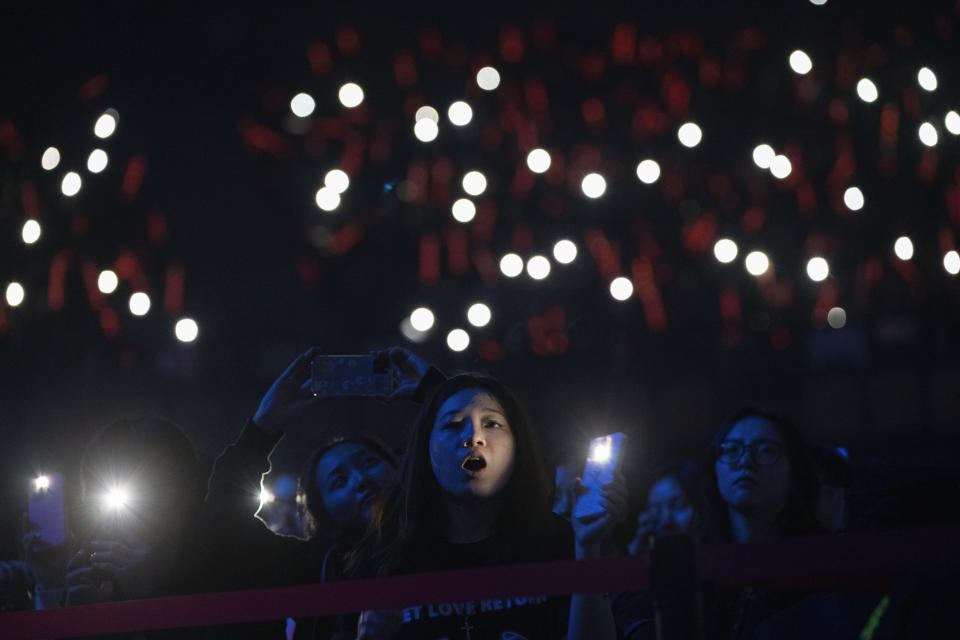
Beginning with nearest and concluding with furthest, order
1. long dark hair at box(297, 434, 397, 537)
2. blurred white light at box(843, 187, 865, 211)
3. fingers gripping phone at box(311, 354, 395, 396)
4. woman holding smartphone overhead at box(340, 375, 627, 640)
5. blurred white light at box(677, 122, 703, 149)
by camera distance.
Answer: woman holding smartphone overhead at box(340, 375, 627, 640)
fingers gripping phone at box(311, 354, 395, 396)
long dark hair at box(297, 434, 397, 537)
blurred white light at box(677, 122, 703, 149)
blurred white light at box(843, 187, 865, 211)

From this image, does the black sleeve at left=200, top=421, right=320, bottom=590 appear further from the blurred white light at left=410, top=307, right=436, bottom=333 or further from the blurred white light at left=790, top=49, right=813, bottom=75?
the blurred white light at left=790, top=49, right=813, bottom=75

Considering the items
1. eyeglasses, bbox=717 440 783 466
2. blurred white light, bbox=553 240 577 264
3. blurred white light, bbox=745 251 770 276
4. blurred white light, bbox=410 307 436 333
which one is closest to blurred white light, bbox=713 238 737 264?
blurred white light, bbox=745 251 770 276

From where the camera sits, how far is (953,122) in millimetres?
5812

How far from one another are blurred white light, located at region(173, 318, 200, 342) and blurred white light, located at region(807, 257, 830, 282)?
3.62 m

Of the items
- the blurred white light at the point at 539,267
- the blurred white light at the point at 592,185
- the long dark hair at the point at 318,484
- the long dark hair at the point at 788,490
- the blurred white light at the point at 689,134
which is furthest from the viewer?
the blurred white light at the point at 689,134

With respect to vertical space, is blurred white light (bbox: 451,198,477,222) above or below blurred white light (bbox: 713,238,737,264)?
above

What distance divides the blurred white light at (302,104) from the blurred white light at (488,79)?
93 cm

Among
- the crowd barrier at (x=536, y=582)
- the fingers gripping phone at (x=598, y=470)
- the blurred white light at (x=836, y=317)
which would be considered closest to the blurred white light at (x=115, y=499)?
the crowd barrier at (x=536, y=582)

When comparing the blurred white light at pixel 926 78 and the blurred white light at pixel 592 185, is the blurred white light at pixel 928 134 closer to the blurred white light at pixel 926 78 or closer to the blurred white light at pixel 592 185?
the blurred white light at pixel 926 78

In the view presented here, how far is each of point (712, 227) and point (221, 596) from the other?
168 inches

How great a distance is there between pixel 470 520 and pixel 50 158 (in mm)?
3847

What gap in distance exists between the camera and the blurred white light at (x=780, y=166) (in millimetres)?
5574

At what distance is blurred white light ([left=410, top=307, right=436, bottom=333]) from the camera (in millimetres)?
5082

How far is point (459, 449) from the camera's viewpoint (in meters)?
2.18
